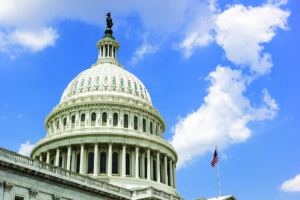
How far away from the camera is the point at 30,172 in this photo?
39938mm

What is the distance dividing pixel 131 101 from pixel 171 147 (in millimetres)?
12151

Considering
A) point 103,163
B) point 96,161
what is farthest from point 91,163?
point 96,161

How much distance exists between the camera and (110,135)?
7019 centimetres

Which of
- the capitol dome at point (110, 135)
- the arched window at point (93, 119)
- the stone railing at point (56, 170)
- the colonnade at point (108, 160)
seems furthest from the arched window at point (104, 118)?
the stone railing at point (56, 170)

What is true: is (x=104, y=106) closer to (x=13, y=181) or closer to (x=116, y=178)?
(x=116, y=178)

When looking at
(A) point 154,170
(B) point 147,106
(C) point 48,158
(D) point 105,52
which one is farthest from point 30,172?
(D) point 105,52

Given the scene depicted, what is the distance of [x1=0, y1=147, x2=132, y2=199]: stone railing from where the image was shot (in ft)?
128

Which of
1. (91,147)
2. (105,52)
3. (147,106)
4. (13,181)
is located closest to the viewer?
(13,181)

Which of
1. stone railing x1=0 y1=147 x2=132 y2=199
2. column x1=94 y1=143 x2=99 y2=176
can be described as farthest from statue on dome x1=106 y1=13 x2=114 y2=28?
stone railing x1=0 y1=147 x2=132 y2=199

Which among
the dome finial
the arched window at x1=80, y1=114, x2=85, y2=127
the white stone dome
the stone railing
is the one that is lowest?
the stone railing

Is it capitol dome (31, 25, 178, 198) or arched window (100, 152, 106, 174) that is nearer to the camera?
arched window (100, 152, 106, 174)

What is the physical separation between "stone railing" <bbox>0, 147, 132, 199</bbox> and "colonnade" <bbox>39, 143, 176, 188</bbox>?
16.9 metres

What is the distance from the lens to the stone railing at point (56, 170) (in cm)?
3892

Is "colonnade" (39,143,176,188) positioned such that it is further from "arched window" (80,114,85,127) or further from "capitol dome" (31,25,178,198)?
"arched window" (80,114,85,127)
